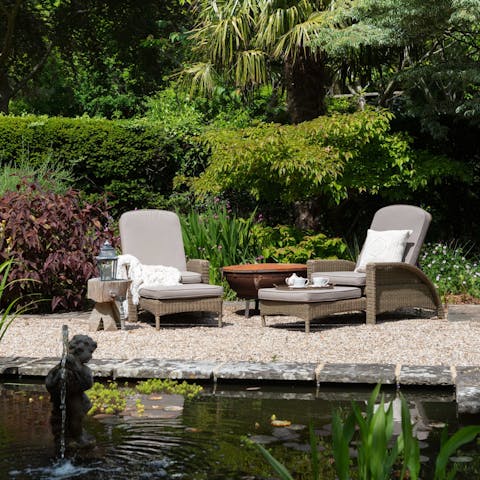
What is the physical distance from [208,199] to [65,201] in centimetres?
255

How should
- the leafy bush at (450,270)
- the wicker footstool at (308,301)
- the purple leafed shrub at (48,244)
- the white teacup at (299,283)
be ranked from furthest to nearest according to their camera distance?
the leafy bush at (450,270) < the purple leafed shrub at (48,244) < the white teacup at (299,283) < the wicker footstool at (308,301)

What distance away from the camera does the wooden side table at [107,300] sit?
7.80 metres

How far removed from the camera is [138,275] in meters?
8.38

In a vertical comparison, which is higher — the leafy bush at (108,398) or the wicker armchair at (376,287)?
the wicker armchair at (376,287)

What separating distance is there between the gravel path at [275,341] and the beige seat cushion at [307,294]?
274 mm

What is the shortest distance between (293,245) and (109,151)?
3356 millimetres

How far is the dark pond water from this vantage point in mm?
3688

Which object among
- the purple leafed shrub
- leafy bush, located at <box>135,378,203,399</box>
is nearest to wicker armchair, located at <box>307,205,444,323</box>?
the purple leafed shrub

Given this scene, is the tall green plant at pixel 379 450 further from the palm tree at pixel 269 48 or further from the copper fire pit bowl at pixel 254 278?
the palm tree at pixel 269 48

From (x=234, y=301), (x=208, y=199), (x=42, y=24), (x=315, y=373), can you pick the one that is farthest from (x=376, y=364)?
(x=42, y=24)

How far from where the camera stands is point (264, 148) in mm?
10203

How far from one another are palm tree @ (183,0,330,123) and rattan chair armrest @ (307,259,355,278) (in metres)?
3.00

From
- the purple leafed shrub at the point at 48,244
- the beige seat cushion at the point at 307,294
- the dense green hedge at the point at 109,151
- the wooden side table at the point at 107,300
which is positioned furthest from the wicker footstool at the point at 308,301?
the dense green hedge at the point at 109,151

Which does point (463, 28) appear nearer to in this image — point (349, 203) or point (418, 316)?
point (349, 203)
